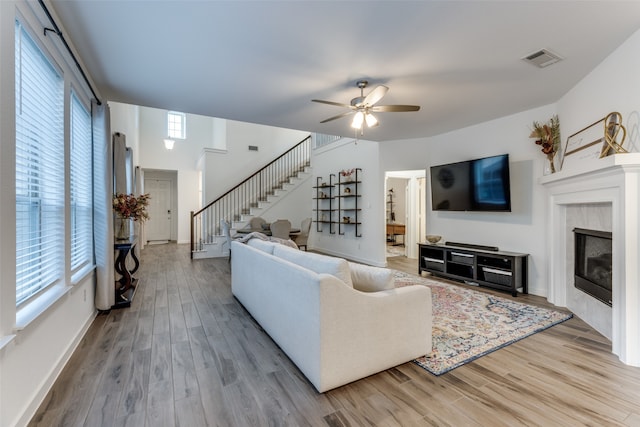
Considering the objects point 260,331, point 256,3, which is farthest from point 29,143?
point 260,331

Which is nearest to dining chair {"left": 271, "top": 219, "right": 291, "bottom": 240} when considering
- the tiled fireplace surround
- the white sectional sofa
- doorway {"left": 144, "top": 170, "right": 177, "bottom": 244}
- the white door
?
the white sectional sofa

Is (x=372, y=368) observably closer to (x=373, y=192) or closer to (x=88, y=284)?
(x=88, y=284)

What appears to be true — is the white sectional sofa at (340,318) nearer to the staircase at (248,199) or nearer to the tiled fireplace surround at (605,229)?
→ the tiled fireplace surround at (605,229)

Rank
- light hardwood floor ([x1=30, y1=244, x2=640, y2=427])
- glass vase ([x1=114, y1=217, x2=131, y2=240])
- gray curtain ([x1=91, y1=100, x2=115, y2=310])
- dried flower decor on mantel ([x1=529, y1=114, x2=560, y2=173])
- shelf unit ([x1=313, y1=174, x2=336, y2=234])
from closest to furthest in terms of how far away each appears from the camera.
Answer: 1. light hardwood floor ([x1=30, y1=244, x2=640, y2=427])
2. gray curtain ([x1=91, y1=100, x2=115, y2=310])
3. dried flower decor on mantel ([x1=529, y1=114, x2=560, y2=173])
4. glass vase ([x1=114, y1=217, x2=131, y2=240])
5. shelf unit ([x1=313, y1=174, x2=336, y2=234])

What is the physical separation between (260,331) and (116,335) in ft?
4.55

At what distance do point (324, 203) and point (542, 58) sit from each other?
18.5ft

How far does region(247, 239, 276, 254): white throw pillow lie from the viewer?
303 cm

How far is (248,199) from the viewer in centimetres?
837

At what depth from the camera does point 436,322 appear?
301 centimetres

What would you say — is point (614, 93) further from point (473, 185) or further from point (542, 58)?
point (473, 185)

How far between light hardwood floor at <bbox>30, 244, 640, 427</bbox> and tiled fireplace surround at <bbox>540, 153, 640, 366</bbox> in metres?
0.22

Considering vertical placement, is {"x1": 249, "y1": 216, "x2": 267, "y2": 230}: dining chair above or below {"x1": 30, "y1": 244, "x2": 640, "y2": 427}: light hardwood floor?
above

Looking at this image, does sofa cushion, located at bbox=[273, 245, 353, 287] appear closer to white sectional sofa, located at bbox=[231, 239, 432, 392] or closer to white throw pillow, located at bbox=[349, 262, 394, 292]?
white sectional sofa, located at bbox=[231, 239, 432, 392]

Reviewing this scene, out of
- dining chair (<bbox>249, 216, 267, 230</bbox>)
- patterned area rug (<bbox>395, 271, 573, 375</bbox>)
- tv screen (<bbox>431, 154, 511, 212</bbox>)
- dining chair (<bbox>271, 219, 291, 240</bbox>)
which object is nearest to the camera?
patterned area rug (<bbox>395, 271, 573, 375</bbox>)
